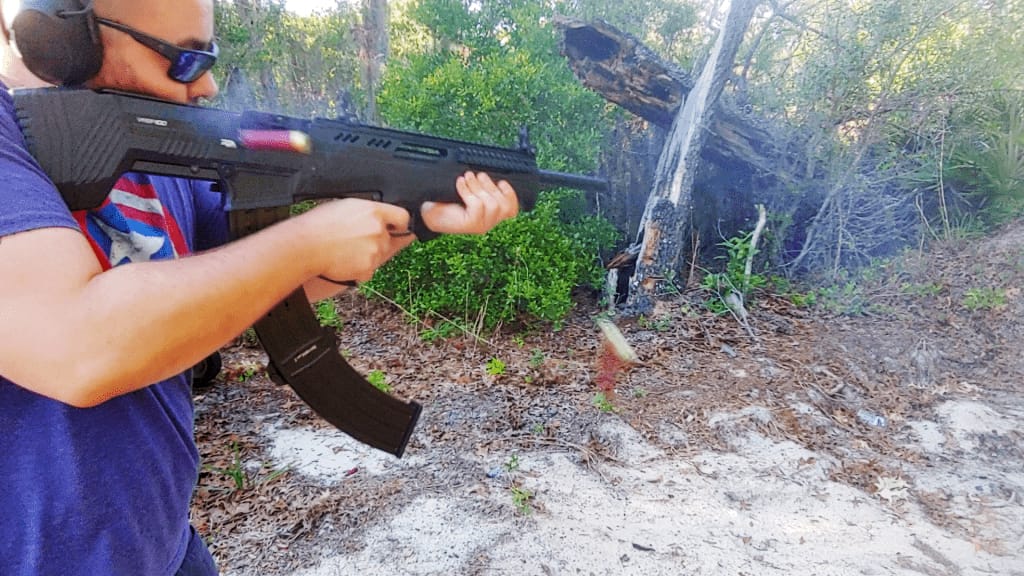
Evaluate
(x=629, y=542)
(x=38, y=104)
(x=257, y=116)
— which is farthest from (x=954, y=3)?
(x=38, y=104)

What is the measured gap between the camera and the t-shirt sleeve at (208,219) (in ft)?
4.71

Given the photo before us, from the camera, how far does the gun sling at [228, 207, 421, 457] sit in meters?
1.42

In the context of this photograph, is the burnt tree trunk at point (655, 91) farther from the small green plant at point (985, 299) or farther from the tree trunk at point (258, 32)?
the tree trunk at point (258, 32)

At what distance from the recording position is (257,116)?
4.20ft

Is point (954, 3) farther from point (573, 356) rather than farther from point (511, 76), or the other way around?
point (573, 356)

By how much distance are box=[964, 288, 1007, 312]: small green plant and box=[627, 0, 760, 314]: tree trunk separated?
8.08 feet

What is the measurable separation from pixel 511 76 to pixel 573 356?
2.41 meters

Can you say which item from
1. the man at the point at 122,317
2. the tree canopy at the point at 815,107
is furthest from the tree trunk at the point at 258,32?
the man at the point at 122,317

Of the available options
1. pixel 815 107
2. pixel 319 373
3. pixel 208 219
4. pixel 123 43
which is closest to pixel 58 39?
pixel 123 43

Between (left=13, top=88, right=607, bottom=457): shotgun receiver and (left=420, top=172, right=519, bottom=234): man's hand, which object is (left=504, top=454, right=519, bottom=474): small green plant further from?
(left=420, top=172, right=519, bottom=234): man's hand

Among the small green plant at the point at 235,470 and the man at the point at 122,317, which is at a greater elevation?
the man at the point at 122,317

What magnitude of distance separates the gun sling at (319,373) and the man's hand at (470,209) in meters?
0.42

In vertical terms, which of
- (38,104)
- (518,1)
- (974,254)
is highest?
(518,1)

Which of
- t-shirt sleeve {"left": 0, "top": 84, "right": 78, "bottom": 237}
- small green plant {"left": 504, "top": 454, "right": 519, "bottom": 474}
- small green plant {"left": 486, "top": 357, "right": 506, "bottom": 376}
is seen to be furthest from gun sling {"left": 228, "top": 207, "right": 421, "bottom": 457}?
small green plant {"left": 486, "top": 357, "right": 506, "bottom": 376}
